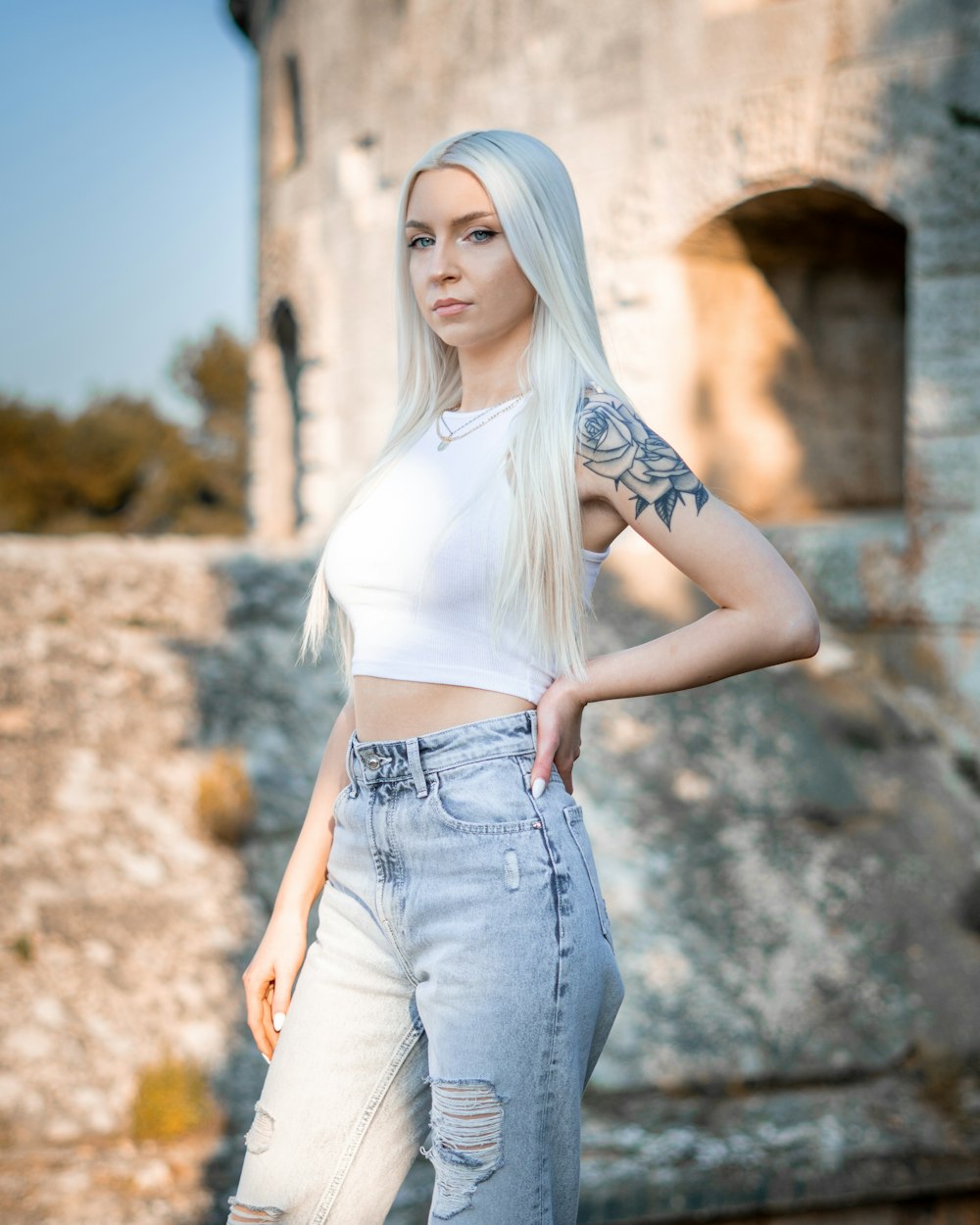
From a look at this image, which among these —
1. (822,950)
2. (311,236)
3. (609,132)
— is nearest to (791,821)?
(822,950)

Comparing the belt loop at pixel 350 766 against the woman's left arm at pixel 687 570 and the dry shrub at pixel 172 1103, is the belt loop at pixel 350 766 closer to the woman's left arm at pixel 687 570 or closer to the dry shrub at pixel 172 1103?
the woman's left arm at pixel 687 570

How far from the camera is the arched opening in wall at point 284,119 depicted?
1062cm

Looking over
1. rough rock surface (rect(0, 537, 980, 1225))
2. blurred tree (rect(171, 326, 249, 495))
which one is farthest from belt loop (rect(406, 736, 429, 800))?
blurred tree (rect(171, 326, 249, 495))

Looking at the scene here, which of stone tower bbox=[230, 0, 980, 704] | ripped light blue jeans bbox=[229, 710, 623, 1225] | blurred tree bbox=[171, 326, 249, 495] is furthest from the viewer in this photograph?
blurred tree bbox=[171, 326, 249, 495]

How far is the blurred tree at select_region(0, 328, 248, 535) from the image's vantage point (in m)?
25.7

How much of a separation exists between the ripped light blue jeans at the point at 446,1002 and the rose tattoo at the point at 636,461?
1.19 feet

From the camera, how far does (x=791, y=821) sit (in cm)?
514

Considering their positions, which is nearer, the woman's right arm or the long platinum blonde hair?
the long platinum blonde hair

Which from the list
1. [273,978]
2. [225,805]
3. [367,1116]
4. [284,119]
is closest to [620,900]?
[225,805]

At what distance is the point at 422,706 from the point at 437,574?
196mm

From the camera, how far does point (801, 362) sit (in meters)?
7.53

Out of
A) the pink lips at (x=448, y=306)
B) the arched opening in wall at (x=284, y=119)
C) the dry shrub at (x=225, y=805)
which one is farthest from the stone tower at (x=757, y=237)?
the pink lips at (x=448, y=306)

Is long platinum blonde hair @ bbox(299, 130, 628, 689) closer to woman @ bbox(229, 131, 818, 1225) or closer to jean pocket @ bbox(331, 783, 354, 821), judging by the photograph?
woman @ bbox(229, 131, 818, 1225)

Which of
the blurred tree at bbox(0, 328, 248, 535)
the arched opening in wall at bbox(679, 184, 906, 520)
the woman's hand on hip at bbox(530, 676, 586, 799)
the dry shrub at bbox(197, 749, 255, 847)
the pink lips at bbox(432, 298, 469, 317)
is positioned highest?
the blurred tree at bbox(0, 328, 248, 535)
